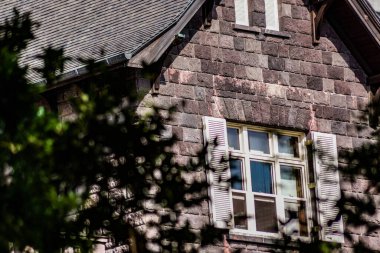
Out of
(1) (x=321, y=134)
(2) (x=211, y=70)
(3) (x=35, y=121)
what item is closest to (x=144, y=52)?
(2) (x=211, y=70)

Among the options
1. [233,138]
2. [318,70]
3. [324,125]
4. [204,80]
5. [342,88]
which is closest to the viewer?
[204,80]

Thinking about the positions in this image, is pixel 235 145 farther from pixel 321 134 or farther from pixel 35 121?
pixel 35 121

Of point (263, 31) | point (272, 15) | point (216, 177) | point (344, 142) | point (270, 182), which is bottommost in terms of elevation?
point (216, 177)

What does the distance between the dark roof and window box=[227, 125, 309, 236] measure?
189 cm

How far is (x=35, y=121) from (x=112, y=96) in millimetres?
1246

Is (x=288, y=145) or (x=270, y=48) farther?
(x=270, y=48)

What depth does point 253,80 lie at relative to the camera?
25891 millimetres

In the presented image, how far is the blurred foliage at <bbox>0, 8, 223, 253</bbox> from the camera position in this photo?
14477 millimetres

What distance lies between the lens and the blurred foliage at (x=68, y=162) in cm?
1448

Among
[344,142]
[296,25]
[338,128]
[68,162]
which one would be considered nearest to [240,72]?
[296,25]

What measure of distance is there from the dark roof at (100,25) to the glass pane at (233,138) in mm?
1893

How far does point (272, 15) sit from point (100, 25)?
2.59 m

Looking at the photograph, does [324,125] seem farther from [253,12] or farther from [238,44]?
[253,12]

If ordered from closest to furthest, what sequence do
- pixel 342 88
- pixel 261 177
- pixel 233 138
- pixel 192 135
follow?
pixel 192 135
pixel 233 138
pixel 261 177
pixel 342 88
